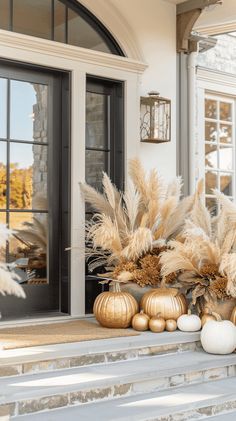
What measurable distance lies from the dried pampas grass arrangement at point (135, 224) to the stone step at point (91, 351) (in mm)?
633

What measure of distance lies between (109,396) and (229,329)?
42.7 inches

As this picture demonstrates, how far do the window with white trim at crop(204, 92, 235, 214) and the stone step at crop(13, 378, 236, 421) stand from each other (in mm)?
3178

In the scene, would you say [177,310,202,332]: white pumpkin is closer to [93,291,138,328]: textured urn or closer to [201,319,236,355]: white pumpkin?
[201,319,236,355]: white pumpkin

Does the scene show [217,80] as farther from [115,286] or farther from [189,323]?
[189,323]

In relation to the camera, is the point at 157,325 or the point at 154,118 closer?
the point at 157,325

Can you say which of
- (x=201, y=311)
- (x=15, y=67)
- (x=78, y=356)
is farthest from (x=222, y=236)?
(x=15, y=67)

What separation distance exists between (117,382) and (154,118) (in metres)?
2.62

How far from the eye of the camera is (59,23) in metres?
5.12

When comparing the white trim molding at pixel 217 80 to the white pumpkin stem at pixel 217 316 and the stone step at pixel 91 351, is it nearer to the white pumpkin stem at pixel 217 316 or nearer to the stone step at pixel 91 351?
the white pumpkin stem at pixel 217 316

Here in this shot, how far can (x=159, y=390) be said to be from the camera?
3.87 m

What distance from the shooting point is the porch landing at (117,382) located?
3.40 m

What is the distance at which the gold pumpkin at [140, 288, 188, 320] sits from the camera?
15.3 ft

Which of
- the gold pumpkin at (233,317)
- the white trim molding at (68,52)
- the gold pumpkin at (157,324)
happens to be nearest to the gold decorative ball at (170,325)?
the gold pumpkin at (157,324)

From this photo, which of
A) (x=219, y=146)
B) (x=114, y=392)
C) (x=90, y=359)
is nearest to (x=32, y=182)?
(x=90, y=359)
